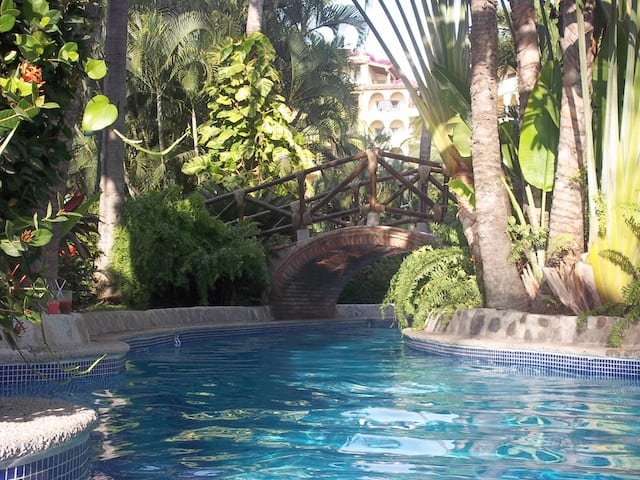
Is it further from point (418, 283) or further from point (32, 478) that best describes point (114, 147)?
point (32, 478)

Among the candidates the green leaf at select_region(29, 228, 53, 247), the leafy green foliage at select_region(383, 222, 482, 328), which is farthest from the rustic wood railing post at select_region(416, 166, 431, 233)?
the green leaf at select_region(29, 228, 53, 247)

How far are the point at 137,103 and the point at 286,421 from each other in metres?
26.5

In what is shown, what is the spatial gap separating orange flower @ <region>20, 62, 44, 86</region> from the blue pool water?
6.73 ft

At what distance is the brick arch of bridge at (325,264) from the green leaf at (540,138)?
5.79 m

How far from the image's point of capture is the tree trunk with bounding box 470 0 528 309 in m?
12.2

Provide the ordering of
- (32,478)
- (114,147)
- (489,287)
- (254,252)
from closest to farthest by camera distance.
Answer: (32,478)
(489,287)
(114,147)
(254,252)

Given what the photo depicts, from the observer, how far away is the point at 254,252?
19.2m

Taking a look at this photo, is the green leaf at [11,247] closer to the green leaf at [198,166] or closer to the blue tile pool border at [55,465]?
the blue tile pool border at [55,465]

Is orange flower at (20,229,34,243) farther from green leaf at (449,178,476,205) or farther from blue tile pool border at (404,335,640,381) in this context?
green leaf at (449,178,476,205)

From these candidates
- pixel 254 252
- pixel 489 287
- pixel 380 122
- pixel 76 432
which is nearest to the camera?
pixel 76 432

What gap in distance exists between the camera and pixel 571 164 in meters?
11.9

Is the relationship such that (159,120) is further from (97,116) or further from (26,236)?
(97,116)

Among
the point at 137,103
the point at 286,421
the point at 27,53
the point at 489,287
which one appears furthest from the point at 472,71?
the point at 137,103

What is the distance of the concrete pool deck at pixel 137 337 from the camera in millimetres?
4395
